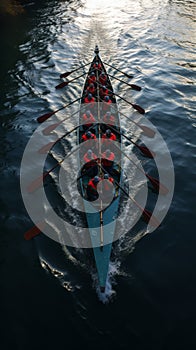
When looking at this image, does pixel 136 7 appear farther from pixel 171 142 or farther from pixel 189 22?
pixel 171 142

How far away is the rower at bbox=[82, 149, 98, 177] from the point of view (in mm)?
11844

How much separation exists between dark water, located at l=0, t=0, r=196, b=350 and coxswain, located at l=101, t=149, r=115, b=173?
2280 millimetres

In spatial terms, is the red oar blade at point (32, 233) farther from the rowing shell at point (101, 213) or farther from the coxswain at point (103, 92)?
the coxswain at point (103, 92)

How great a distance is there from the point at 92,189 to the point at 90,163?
1.59 meters

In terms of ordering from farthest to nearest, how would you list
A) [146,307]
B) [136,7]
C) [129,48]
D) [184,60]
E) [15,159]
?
1. [136,7]
2. [129,48]
3. [184,60]
4. [15,159]
5. [146,307]

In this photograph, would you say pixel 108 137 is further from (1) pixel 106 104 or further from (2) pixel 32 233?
(2) pixel 32 233

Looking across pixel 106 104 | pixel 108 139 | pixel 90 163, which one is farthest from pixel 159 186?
pixel 106 104

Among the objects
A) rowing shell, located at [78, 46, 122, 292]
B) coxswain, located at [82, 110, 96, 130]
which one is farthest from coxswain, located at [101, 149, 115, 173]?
coxswain, located at [82, 110, 96, 130]

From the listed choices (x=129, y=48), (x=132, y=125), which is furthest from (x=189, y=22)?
(x=132, y=125)

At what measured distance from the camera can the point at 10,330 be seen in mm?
8047

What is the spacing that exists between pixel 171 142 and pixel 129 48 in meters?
15.4

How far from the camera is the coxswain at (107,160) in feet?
39.2

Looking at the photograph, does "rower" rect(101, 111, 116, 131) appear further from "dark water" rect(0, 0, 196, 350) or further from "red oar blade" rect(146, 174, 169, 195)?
"red oar blade" rect(146, 174, 169, 195)

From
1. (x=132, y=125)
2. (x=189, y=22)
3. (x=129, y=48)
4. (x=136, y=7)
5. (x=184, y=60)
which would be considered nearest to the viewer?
(x=132, y=125)
